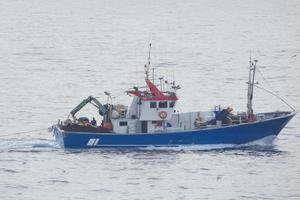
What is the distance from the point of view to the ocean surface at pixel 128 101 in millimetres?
82875

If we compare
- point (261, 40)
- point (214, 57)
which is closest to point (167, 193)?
point (214, 57)

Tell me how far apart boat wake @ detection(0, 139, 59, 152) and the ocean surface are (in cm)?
7

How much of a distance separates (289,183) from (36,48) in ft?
310

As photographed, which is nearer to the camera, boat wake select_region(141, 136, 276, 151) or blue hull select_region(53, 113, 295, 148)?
blue hull select_region(53, 113, 295, 148)

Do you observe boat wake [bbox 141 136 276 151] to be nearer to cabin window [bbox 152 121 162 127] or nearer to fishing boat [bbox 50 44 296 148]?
fishing boat [bbox 50 44 296 148]

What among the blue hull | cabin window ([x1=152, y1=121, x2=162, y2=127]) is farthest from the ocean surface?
cabin window ([x1=152, y1=121, x2=162, y2=127])

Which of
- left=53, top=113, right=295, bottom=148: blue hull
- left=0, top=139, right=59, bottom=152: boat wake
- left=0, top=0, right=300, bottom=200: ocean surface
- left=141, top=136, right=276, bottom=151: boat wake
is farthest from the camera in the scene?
left=0, top=139, right=59, bottom=152: boat wake

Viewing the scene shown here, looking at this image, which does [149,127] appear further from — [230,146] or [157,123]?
[230,146]

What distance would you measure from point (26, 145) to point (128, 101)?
26263mm

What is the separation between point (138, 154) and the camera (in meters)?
91.5

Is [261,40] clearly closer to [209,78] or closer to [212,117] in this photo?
[209,78]

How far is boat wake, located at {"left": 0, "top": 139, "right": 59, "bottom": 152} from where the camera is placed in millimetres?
93975

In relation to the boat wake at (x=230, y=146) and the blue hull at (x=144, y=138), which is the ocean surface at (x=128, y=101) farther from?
the blue hull at (x=144, y=138)

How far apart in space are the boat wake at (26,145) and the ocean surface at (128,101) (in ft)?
0.24
